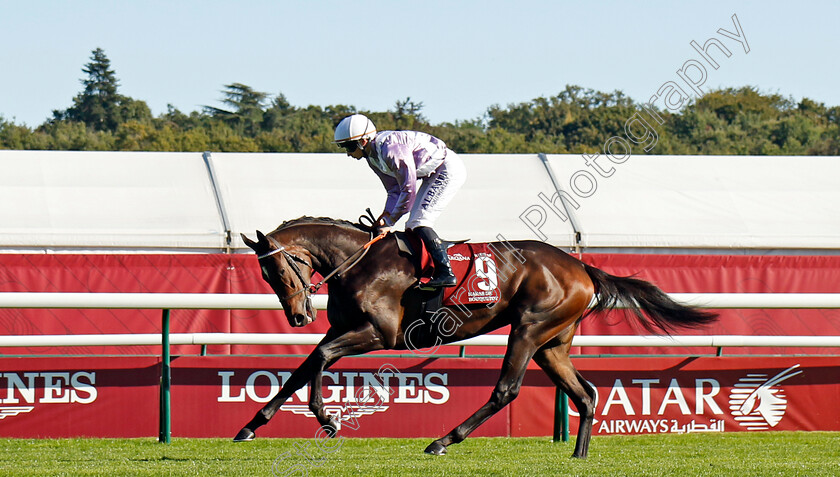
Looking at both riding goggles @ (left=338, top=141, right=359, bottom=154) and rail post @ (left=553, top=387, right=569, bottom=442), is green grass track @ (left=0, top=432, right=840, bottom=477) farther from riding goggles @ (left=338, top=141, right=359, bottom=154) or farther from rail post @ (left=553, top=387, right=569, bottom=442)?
riding goggles @ (left=338, top=141, right=359, bottom=154)

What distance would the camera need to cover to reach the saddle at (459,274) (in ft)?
19.0

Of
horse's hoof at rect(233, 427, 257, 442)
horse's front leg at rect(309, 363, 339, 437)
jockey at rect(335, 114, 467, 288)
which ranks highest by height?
jockey at rect(335, 114, 467, 288)

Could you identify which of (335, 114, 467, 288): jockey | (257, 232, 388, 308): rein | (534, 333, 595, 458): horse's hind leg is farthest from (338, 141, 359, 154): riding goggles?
(534, 333, 595, 458): horse's hind leg

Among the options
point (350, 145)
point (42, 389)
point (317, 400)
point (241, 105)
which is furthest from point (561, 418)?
point (241, 105)

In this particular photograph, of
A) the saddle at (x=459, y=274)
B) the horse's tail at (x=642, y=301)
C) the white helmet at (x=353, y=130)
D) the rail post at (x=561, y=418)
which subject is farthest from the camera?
the rail post at (x=561, y=418)

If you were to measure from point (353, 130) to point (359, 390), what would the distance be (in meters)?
2.15

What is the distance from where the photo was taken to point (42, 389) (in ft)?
22.2

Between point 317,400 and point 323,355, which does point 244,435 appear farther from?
point 323,355

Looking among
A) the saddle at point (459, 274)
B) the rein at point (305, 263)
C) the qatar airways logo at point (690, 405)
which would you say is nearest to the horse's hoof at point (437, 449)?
the saddle at point (459, 274)

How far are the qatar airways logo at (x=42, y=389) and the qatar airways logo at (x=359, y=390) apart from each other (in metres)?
0.91

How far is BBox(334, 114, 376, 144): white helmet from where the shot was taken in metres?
5.66

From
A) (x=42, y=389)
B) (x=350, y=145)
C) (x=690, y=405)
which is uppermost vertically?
(x=350, y=145)

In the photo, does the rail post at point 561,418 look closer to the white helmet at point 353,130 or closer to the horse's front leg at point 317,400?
the horse's front leg at point 317,400

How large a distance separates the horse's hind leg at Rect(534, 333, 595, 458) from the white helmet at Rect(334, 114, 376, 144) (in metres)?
1.62
